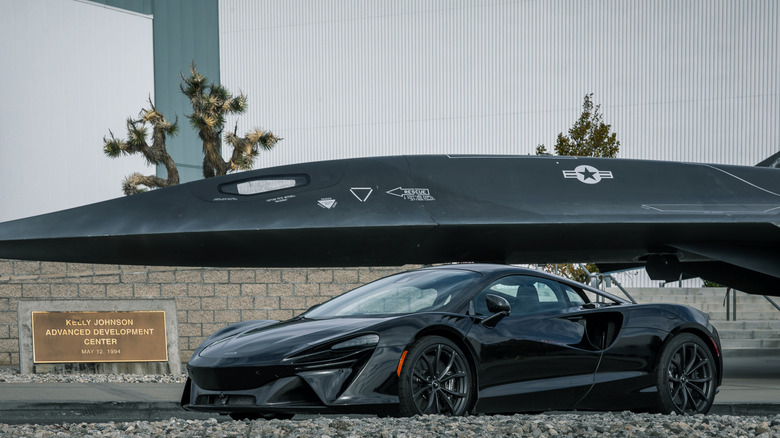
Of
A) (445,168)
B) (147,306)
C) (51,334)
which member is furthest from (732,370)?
(51,334)

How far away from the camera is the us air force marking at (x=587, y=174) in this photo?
11.8 meters

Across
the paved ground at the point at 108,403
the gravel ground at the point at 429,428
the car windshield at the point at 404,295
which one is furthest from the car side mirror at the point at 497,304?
the paved ground at the point at 108,403

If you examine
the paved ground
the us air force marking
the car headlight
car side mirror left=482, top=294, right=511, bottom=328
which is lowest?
the paved ground

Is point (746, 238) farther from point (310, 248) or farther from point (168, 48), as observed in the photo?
point (168, 48)

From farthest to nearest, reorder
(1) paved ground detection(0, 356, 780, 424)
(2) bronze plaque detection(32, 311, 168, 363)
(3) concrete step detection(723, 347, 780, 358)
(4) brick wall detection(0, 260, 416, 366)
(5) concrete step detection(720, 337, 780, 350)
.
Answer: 1. (5) concrete step detection(720, 337, 780, 350)
2. (3) concrete step detection(723, 347, 780, 358)
3. (4) brick wall detection(0, 260, 416, 366)
4. (2) bronze plaque detection(32, 311, 168, 363)
5. (1) paved ground detection(0, 356, 780, 424)

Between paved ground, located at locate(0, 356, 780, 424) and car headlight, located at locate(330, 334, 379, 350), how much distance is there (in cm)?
253

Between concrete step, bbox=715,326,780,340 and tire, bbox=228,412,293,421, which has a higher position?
tire, bbox=228,412,293,421

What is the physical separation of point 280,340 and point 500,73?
111 feet

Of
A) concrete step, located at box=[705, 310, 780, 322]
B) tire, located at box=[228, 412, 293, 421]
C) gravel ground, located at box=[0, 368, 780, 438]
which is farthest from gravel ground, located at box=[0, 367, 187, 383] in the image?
concrete step, located at box=[705, 310, 780, 322]

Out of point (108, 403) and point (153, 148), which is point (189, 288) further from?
point (153, 148)

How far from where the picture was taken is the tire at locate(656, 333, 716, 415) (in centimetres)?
742

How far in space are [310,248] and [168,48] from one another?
3919 cm

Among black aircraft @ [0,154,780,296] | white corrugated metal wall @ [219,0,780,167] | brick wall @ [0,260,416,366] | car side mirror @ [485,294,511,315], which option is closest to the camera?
car side mirror @ [485,294,511,315]

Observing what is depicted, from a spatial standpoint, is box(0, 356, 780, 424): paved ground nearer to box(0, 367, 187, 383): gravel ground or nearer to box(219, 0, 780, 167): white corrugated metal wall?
box(0, 367, 187, 383): gravel ground
